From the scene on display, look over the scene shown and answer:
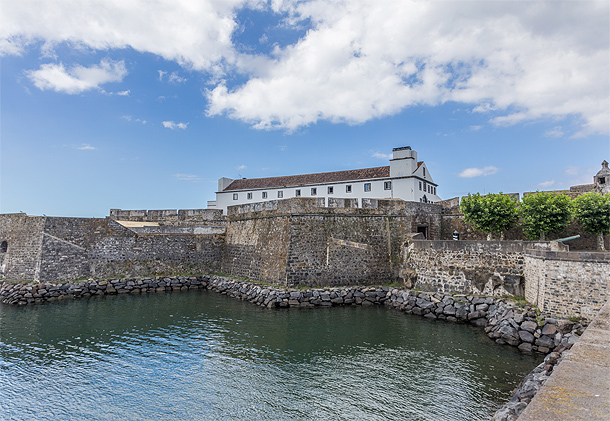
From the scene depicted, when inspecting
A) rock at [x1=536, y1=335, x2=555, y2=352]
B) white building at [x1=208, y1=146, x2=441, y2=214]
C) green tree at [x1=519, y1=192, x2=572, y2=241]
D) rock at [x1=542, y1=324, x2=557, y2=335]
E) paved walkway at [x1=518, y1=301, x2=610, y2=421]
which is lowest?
rock at [x1=536, y1=335, x2=555, y2=352]

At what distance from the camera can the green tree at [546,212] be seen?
15.9 metres

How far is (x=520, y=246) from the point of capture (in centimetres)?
1298

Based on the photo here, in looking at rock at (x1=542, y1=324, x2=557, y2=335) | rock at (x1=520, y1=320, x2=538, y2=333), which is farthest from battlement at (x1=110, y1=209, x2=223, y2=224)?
rock at (x1=542, y1=324, x2=557, y2=335)

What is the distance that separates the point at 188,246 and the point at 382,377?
14837 millimetres

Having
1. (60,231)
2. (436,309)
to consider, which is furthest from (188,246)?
(436,309)

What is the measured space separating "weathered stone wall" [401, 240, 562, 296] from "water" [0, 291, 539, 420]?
2.13m

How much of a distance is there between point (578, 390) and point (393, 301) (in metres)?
12.4

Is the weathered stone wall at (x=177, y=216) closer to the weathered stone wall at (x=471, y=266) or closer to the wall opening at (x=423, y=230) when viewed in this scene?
the wall opening at (x=423, y=230)

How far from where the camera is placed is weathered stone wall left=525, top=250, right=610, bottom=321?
9.80 metres

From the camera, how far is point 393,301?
48.6 feet

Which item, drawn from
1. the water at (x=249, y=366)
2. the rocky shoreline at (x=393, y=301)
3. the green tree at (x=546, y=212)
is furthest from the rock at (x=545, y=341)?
the green tree at (x=546, y=212)

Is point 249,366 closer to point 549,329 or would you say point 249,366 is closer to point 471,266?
point 549,329

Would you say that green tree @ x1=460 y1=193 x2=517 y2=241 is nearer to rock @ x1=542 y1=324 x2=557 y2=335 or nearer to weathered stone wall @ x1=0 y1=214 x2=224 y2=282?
rock @ x1=542 y1=324 x2=557 y2=335

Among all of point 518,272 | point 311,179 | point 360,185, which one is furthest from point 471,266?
point 311,179
